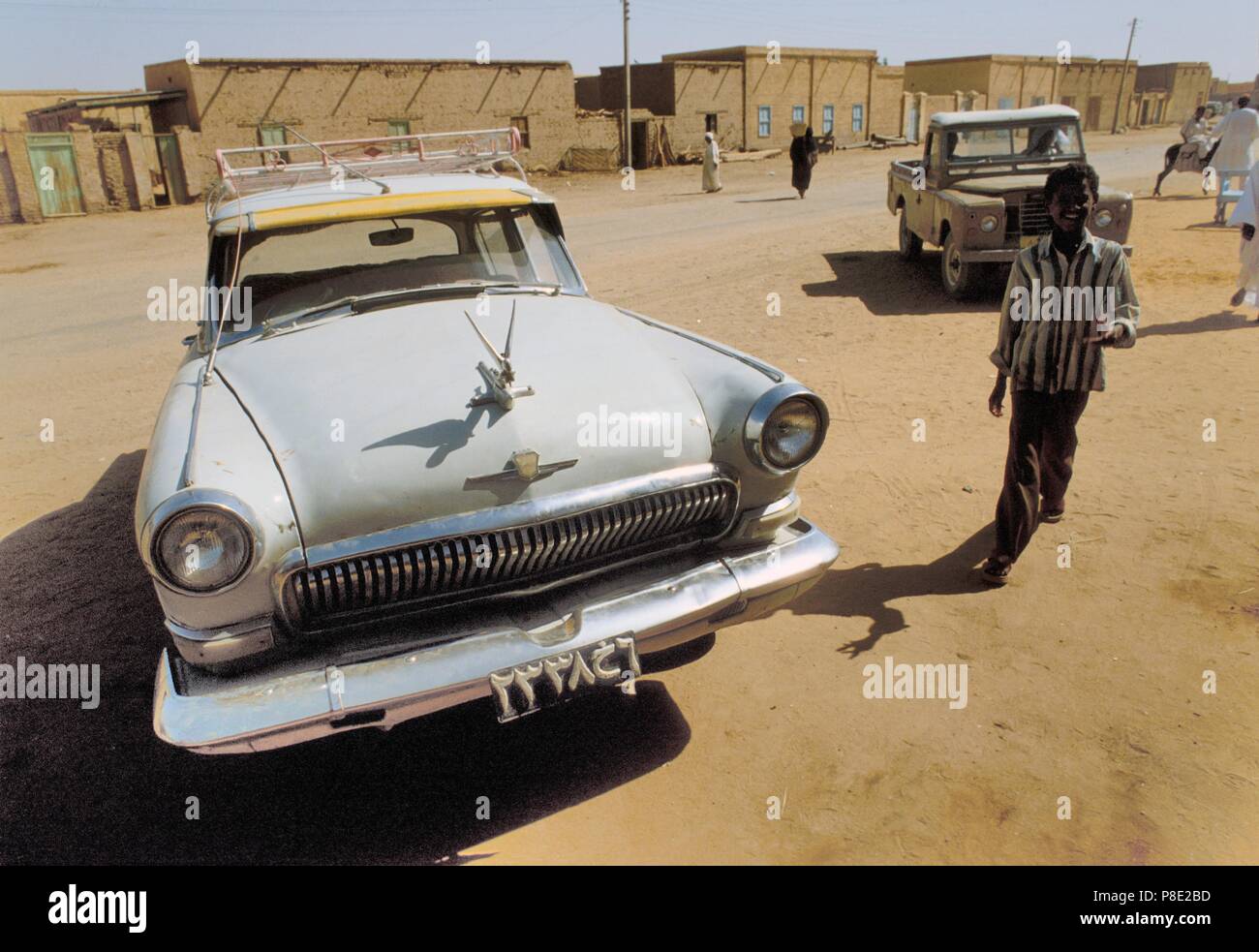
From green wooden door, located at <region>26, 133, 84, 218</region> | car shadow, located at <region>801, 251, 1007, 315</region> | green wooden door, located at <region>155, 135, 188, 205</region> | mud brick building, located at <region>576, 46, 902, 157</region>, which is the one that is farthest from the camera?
mud brick building, located at <region>576, 46, 902, 157</region>

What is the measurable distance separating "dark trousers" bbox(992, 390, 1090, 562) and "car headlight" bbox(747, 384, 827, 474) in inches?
51.5

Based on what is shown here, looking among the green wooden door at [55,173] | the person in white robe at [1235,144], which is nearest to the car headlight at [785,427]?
the person in white robe at [1235,144]

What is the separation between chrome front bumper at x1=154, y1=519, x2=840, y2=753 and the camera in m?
2.34

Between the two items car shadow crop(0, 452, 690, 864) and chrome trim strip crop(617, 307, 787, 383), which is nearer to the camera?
car shadow crop(0, 452, 690, 864)

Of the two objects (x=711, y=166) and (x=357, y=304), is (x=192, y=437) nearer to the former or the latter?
(x=357, y=304)

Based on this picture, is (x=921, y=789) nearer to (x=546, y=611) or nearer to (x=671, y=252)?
(x=546, y=611)

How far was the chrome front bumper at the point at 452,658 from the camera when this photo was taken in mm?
2338

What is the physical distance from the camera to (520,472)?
2.65 metres

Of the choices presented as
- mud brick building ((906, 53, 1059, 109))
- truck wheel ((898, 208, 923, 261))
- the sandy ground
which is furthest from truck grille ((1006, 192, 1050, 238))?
mud brick building ((906, 53, 1059, 109))

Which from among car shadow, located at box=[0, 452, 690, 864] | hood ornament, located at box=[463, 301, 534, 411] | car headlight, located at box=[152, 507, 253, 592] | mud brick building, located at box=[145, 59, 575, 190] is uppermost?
mud brick building, located at box=[145, 59, 575, 190]

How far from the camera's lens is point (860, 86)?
42875 mm

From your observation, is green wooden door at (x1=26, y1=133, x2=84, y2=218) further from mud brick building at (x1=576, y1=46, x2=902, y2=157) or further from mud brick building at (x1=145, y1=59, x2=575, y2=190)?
mud brick building at (x1=576, y1=46, x2=902, y2=157)

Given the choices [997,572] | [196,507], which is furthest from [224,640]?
[997,572]

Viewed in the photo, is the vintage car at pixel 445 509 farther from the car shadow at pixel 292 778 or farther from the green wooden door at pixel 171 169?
the green wooden door at pixel 171 169
